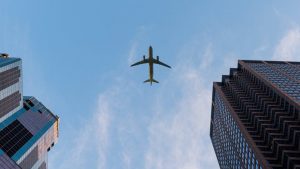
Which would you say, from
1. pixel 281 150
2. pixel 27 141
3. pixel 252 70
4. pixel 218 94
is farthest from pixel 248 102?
pixel 27 141

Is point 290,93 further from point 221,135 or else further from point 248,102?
point 221,135

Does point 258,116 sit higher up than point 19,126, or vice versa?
point 258,116

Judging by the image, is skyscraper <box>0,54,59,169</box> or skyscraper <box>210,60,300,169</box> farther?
skyscraper <box>0,54,59,169</box>

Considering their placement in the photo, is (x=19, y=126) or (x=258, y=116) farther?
(x=19, y=126)

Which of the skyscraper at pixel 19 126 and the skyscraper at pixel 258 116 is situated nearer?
the skyscraper at pixel 258 116
